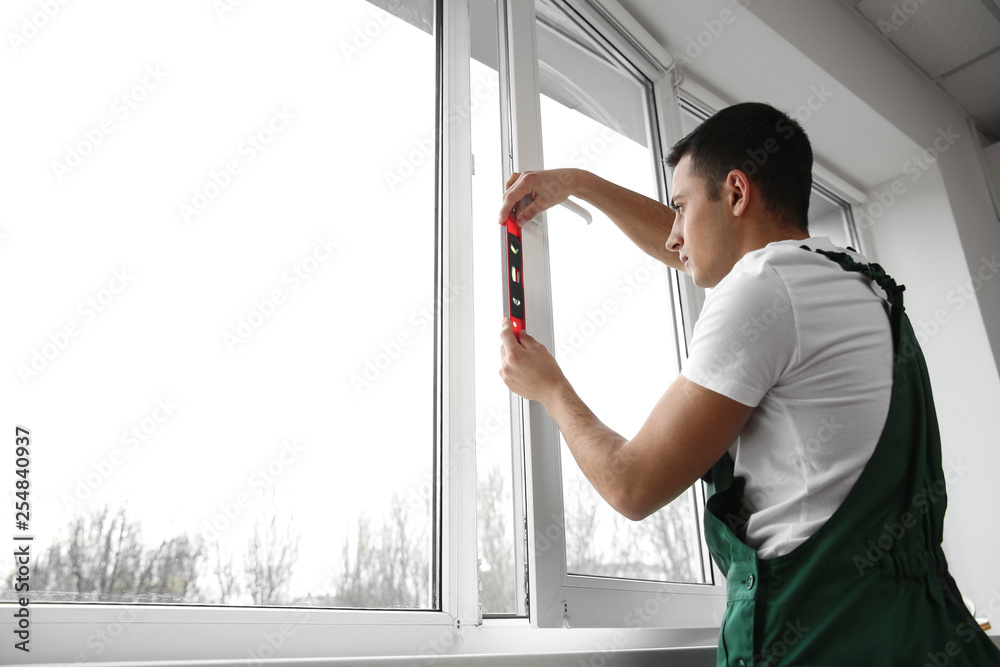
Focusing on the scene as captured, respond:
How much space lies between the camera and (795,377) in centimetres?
93

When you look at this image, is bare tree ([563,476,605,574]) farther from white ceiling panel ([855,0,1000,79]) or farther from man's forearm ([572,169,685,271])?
white ceiling panel ([855,0,1000,79])

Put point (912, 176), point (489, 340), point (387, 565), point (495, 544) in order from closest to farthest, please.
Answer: point (387, 565), point (495, 544), point (489, 340), point (912, 176)

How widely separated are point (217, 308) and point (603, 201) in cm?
80

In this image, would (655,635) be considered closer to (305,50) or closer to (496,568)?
(496,568)

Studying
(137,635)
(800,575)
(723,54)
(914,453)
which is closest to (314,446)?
(137,635)

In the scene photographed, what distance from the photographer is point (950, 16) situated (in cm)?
262

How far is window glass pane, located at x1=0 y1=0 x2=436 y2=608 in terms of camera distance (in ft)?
2.81

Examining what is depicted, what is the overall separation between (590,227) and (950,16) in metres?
1.95

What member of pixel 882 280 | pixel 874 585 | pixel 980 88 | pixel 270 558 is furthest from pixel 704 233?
pixel 980 88

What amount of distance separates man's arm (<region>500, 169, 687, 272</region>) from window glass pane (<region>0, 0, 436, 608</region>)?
23 centimetres

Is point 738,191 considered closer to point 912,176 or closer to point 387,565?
point 387,565

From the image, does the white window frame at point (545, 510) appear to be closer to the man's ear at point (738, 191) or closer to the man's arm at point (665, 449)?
the man's arm at point (665, 449)

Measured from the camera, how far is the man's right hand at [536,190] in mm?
1285

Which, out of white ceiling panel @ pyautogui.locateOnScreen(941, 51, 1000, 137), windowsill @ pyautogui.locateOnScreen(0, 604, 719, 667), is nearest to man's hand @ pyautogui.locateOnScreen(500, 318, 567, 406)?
windowsill @ pyautogui.locateOnScreen(0, 604, 719, 667)
